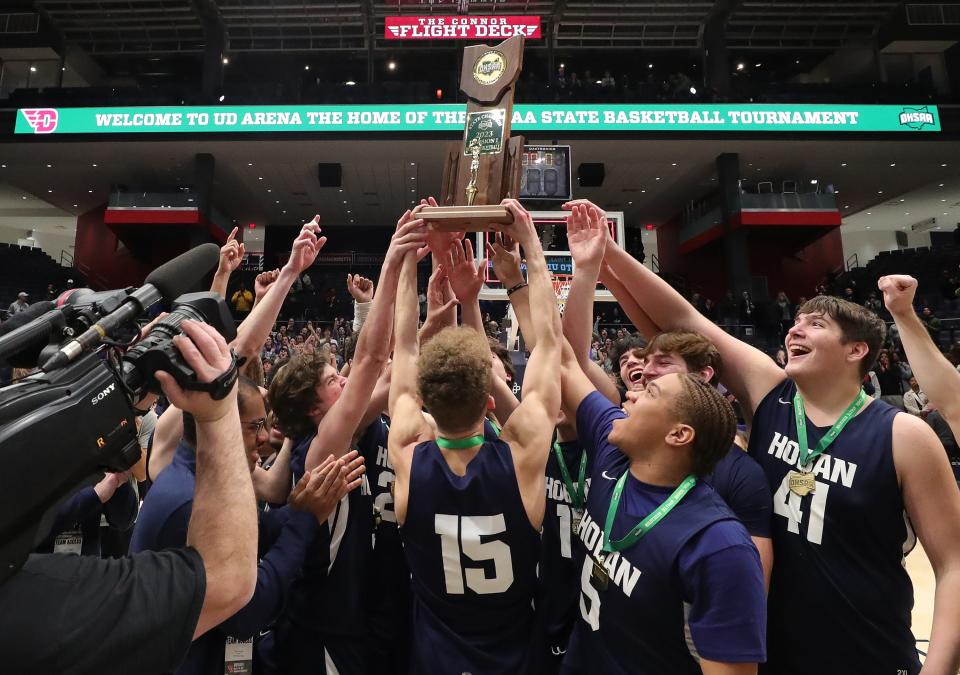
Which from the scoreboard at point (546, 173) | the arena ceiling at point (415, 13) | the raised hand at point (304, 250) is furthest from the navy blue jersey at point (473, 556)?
the arena ceiling at point (415, 13)

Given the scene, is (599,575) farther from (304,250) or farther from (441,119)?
(441,119)

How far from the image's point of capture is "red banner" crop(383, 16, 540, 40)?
48.0ft

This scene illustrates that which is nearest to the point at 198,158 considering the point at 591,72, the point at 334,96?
the point at 334,96

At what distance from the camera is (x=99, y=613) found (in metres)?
0.80

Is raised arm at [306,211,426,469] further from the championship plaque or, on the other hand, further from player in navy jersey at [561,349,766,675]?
player in navy jersey at [561,349,766,675]

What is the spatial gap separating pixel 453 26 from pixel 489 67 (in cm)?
1415

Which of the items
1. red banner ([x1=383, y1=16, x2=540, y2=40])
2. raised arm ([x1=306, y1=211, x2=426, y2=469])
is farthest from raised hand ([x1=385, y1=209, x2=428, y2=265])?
red banner ([x1=383, y1=16, x2=540, y2=40])

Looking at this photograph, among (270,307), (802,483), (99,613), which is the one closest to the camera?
(99,613)

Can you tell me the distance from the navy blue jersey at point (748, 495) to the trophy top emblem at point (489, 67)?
5.59ft

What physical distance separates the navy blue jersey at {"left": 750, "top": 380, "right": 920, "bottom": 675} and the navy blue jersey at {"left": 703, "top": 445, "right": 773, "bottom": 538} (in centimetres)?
11

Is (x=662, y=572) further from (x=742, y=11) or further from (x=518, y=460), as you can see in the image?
(x=742, y=11)

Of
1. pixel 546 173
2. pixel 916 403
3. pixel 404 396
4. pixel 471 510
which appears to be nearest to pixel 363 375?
pixel 404 396

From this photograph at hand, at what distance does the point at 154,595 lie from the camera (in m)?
0.85

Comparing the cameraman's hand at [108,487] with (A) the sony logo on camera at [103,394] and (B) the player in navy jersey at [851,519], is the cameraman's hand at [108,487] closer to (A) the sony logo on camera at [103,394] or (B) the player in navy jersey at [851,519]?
(A) the sony logo on camera at [103,394]
